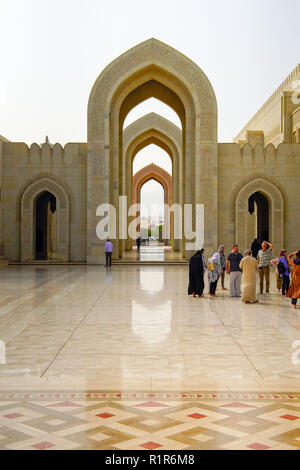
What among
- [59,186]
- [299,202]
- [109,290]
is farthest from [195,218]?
[109,290]

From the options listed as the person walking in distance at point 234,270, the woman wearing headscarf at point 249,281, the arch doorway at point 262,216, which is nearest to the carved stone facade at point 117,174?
the arch doorway at point 262,216

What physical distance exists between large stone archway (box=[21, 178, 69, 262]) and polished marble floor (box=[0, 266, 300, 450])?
11169 mm

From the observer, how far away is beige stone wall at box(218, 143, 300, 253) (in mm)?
21047

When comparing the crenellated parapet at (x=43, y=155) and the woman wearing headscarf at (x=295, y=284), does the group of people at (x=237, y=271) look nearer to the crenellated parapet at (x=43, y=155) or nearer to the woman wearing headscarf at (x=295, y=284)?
the woman wearing headscarf at (x=295, y=284)

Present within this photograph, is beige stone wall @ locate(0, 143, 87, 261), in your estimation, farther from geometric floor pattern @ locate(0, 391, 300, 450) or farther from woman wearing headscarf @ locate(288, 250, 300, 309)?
geometric floor pattern @ locate(0, 391, 300, 450)

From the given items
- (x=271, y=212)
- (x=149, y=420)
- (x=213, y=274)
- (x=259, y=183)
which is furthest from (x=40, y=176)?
(x=149, y=420)

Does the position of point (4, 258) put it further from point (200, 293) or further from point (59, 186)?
point (200, 293)

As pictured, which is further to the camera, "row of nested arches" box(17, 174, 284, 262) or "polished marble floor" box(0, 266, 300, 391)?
"row of nested arches" box(17, 174, 284, 262)

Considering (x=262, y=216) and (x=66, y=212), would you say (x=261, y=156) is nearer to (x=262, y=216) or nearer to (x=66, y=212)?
(x=262, y=216)

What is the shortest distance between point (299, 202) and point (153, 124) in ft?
38.3

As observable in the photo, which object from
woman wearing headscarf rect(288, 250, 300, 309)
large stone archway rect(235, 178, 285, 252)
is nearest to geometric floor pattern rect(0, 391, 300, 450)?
woman wearing headscarf rect(288, 250, 300, 309)

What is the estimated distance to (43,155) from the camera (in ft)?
70.6

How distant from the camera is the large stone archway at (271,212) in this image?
20938 mm

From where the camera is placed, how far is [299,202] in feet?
69.2
